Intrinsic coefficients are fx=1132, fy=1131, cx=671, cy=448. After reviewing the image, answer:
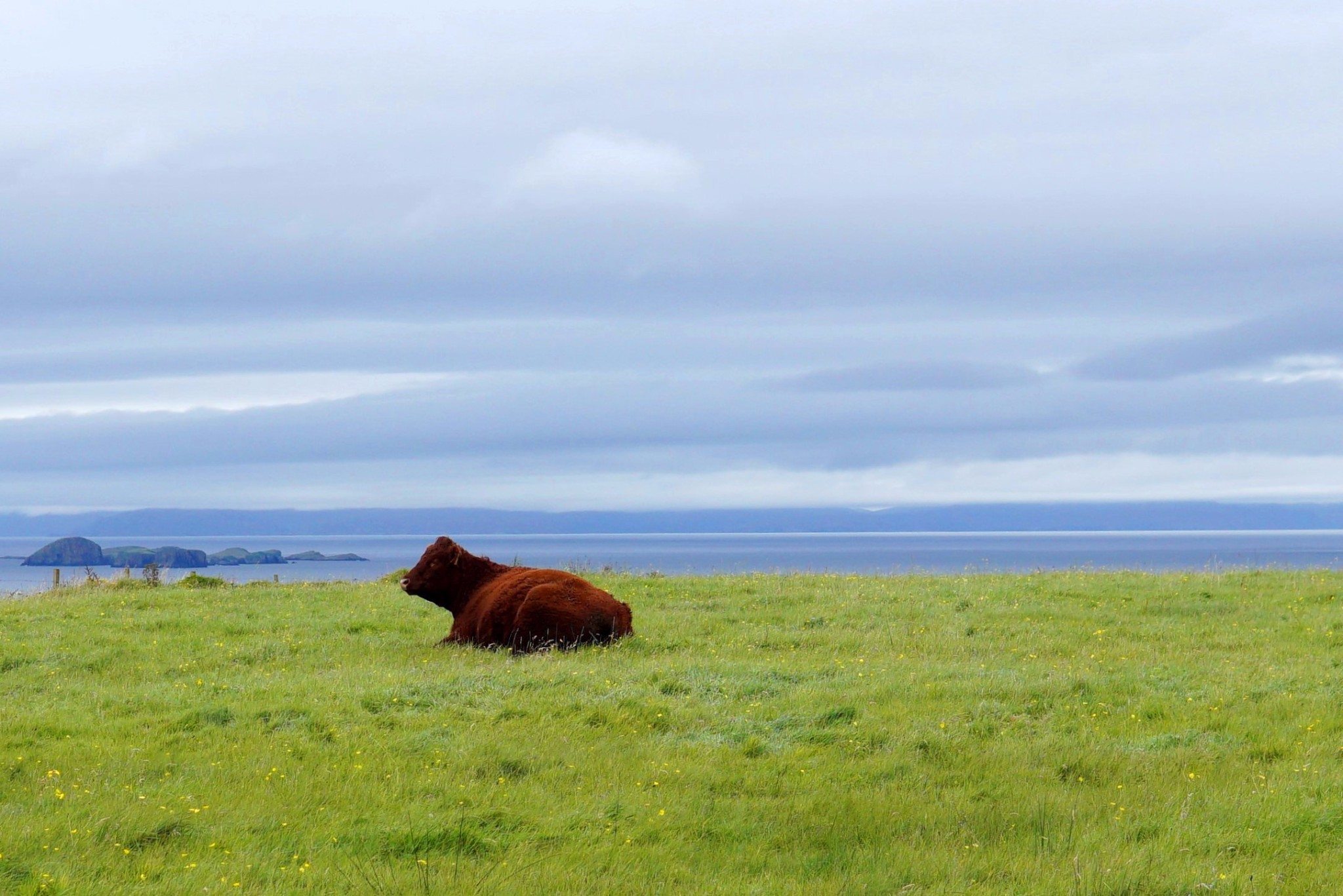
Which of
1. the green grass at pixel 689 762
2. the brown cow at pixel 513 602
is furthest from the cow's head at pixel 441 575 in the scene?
the green grass at pixel 689 762

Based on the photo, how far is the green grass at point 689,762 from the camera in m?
7.62

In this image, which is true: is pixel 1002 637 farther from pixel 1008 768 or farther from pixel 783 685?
pixel 1008 768

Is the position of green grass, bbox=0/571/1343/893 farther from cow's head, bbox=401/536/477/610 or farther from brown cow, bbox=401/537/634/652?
cow's head, bbox=401/536/477/610

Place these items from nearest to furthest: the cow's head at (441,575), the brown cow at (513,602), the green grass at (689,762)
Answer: the green grass at (689,762)
the brown cow at (513,602)
the cow's head at (441,575)

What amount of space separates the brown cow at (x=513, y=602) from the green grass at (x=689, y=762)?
0.51 meters

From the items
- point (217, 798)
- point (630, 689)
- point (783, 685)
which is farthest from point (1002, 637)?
point (217, 798)

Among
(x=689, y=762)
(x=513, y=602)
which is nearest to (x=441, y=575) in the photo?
(x=513, y=602)

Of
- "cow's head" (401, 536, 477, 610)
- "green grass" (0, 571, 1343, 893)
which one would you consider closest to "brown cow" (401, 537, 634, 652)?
"cow's head" (401, 536, 477, 610)

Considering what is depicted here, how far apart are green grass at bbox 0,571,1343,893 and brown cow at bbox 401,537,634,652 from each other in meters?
0.51

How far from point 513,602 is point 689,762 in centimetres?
796

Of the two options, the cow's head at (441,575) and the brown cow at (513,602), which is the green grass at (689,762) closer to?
the brown cow at (513,602)

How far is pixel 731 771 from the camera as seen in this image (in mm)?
10180

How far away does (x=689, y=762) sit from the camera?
10469mm

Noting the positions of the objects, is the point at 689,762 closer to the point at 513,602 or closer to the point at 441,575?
the point at 513,602
